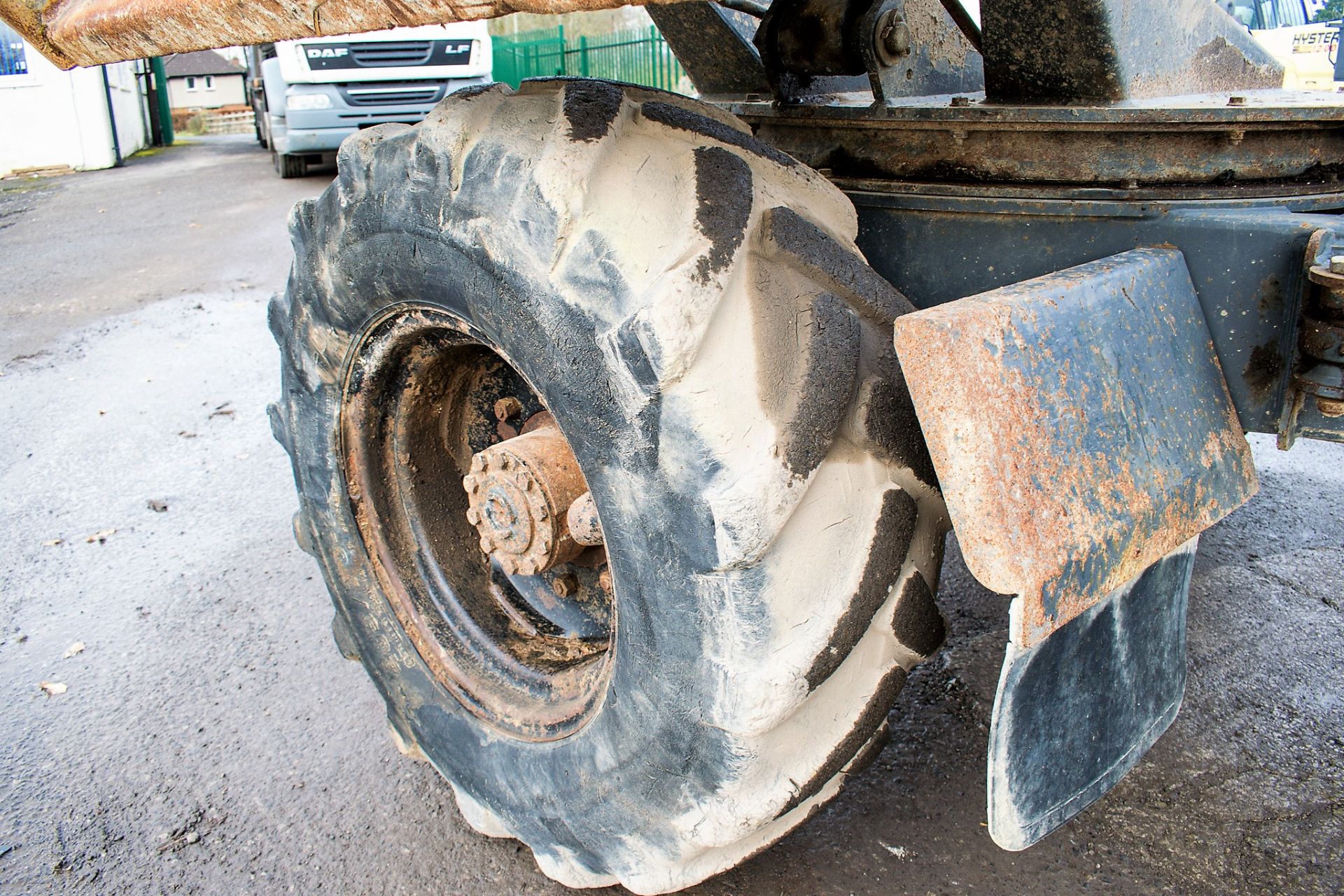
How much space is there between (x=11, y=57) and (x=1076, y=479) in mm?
17017

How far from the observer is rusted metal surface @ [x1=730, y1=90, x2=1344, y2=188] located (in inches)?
58.1

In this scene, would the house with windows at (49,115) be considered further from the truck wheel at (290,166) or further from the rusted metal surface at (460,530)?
the rusted metal surface at (460,530)

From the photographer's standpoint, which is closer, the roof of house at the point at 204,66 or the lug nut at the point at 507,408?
the lug nut at the point at 507,408

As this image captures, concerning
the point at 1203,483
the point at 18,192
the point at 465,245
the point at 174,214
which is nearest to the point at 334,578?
the point at 465,245

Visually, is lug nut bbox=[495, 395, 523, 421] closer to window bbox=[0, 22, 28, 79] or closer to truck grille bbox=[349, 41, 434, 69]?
truck grille bbox=[349, 41, 434, 69]

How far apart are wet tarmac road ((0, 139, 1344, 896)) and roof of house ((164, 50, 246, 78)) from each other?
50635mm

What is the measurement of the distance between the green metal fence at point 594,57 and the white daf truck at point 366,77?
11.5 ft

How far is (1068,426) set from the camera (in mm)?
1201

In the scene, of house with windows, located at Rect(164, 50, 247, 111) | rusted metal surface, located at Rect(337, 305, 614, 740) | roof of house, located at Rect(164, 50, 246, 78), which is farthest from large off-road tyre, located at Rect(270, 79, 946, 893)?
house with windows, located at Rect(164, 50, 247, 111)

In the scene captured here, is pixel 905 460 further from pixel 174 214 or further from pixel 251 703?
pixel 174 214

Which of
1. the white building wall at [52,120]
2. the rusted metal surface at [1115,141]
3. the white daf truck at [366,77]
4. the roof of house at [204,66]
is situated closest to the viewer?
the rusted metal surface at [1115,141]

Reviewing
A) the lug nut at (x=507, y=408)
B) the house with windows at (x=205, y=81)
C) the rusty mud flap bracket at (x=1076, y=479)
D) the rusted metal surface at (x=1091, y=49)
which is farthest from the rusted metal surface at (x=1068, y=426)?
the house with windows at (x=205, y=81)

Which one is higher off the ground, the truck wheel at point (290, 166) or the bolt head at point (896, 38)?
the bolt head at point (896, 38)

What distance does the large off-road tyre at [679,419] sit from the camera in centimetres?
127
